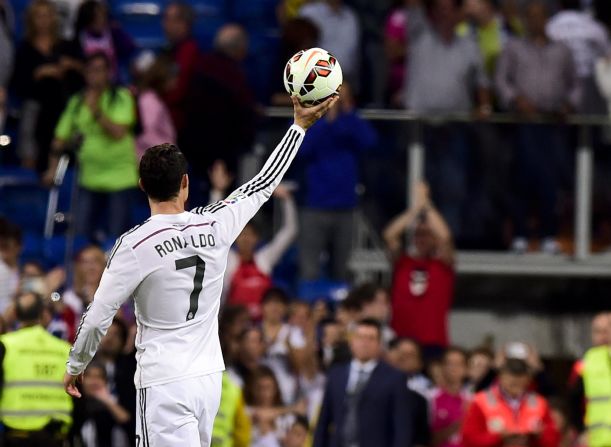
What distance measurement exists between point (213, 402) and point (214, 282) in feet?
1.82

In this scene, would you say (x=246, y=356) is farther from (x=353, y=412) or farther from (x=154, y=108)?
(x=154, y=108)

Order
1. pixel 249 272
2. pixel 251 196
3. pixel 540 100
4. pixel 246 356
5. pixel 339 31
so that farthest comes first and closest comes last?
1. pixel 339 31
2. pixel 540 100
3. pixel 249 272
4. pixel 246 356
5. pixel 251 196

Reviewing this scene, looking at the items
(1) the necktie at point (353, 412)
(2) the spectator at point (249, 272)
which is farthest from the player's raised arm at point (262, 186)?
(2) the spectator at point (249, 272)

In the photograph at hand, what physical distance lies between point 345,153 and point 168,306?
25.0 ft

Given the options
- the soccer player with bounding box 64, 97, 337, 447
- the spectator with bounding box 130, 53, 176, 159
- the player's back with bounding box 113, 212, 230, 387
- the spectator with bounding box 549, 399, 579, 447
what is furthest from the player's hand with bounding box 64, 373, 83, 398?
the spectator with bounding box 130, 53, 176, 159

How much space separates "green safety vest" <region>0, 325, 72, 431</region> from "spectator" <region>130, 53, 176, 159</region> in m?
4.07

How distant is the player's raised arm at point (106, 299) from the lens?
7.09 meters

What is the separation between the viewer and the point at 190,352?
726 cm

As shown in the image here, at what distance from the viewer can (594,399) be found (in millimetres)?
11977

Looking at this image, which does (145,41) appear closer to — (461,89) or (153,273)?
(461,89)

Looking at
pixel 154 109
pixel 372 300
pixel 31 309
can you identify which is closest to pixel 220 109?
pixel 154 109

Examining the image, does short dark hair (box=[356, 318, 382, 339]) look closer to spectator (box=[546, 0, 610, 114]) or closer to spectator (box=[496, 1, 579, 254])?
spectator (box=[496, 1, 579, 254])

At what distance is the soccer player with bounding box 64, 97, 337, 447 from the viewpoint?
7133 mm

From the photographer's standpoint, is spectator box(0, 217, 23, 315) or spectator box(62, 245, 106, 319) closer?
spectator box(62, 245, 106, 319)
